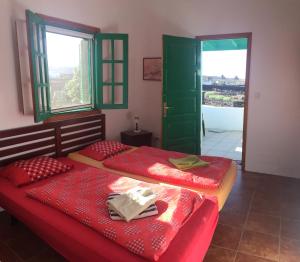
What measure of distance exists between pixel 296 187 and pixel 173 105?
214cm

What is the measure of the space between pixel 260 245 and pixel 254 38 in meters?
2.90

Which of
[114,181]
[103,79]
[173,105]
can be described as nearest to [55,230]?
[114,181]

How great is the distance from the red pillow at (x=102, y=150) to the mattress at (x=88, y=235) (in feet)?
3.81

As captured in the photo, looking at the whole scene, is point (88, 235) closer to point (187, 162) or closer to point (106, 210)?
point (106, 210)

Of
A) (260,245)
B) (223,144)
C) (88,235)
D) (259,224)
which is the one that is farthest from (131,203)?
(223,144)

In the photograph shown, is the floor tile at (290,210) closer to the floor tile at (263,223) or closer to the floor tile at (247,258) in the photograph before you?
the floor tile at (263,223)

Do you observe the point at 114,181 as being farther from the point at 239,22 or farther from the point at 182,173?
the point at 239,22

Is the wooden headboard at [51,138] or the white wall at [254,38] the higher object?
the white wall at [254,38]

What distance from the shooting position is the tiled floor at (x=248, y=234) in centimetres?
230

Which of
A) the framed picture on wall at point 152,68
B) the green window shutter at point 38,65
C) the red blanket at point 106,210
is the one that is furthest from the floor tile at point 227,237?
the framed picture on wall at point 152,68

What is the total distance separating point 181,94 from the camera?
4.51 m

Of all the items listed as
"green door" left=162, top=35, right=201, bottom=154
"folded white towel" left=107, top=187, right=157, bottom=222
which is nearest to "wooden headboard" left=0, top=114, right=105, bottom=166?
"green door" left=162, top=35, right=201, bottom=154

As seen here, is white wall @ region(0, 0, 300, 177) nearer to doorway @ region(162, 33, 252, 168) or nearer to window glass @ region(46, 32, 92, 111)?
doorway @ region(162, 33, 252, 168)

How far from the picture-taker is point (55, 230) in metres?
1.96
